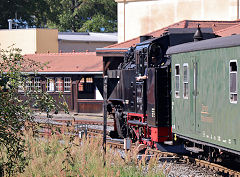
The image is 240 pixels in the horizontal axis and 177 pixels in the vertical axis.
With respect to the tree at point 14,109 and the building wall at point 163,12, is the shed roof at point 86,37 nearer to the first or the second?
the building wall at point 163,12

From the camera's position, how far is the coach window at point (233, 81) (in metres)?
11.7

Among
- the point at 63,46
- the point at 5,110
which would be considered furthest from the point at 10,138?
the point at 63,46

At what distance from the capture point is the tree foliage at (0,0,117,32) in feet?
230

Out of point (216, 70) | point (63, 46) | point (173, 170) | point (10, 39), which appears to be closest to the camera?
point (216, 70)

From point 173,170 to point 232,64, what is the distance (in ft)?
12.4

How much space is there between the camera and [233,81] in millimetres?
11758

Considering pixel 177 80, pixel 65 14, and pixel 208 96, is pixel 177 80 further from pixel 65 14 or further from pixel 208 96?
pixel 65 14

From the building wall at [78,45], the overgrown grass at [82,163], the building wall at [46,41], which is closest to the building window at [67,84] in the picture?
the building wall at [46,41]

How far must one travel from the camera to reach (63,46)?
6125 centimetres

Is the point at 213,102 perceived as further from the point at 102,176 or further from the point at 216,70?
the point at 102,176

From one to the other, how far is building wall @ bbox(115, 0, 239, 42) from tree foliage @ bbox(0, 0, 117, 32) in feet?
93.1

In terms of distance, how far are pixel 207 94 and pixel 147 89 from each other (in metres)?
3.97

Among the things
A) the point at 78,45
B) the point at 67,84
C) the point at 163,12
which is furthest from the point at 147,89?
the point at 78,45

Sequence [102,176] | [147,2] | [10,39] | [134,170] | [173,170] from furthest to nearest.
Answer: [10,39] < [147,2] < [173,170] < [134,170] < [102,176]
